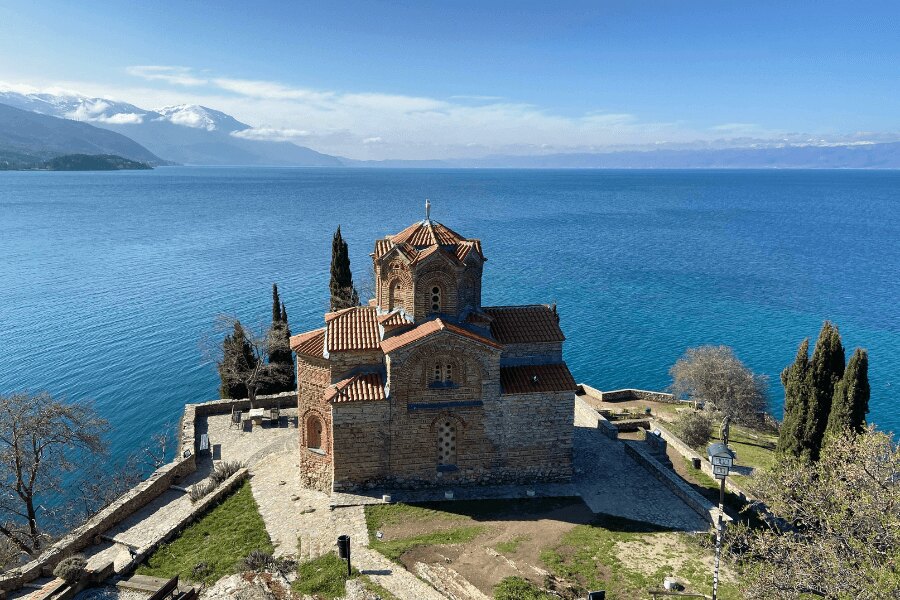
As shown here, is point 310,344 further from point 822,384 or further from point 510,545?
point 822,384

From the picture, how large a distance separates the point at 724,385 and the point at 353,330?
85.1 ft

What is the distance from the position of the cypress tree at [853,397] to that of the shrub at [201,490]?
86.8 feet

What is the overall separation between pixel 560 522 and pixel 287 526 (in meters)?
10.3

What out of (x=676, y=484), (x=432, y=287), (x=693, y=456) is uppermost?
(x=432, y=287)

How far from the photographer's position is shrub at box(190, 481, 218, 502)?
970 inches

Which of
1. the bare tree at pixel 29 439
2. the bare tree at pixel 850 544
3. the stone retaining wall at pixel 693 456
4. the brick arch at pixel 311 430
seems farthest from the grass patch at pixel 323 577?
the stone retaining wall at pixel 693 456

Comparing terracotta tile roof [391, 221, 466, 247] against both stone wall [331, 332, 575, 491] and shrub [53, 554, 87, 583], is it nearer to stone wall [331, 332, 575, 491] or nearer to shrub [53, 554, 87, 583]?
stone wall [331, 332, 575, 491]

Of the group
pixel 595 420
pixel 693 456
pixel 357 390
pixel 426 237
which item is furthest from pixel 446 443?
pixel 693 456

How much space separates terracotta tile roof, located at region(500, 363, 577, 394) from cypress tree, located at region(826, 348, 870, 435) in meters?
11.4

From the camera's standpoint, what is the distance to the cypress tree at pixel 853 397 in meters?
24.7

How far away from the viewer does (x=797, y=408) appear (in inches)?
1073

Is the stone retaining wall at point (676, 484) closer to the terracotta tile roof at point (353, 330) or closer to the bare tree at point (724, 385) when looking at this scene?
the bare tree at point (724, 385)

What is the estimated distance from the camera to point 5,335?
52.2 metres

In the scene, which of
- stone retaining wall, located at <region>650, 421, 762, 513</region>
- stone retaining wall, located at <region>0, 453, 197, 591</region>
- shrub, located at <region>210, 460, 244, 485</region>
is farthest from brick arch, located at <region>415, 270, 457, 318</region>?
stone retaining wall, located at <region>650, 421, 762, 513</region>
